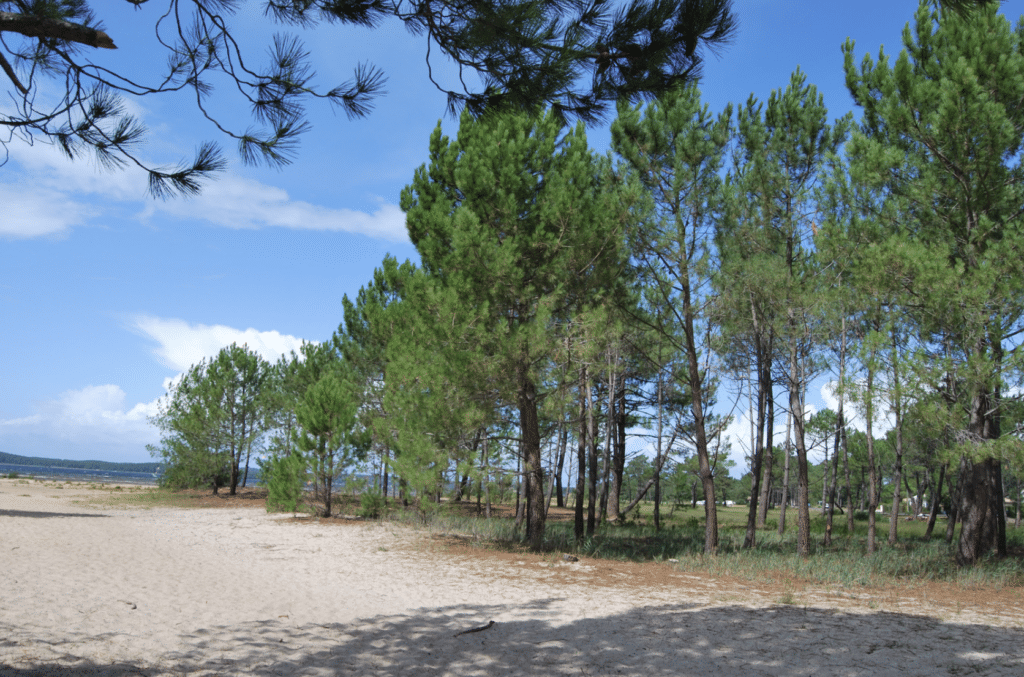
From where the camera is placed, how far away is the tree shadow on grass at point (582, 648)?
4.80 m

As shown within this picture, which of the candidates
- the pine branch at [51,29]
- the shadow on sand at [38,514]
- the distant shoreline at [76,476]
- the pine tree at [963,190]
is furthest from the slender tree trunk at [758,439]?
the distant shoreline at [76,476]

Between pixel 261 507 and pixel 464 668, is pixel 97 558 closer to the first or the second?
pixel 464 668

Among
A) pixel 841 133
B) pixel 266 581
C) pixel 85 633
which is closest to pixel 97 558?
pixel 266 581

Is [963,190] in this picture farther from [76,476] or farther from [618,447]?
[76,476]

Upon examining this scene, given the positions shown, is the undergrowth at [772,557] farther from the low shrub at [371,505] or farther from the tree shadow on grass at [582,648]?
the tree shadow on grass at [582,648]

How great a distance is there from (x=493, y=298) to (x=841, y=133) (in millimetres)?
8855

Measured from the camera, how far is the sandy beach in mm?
4938

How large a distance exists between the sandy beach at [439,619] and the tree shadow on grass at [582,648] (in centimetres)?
2

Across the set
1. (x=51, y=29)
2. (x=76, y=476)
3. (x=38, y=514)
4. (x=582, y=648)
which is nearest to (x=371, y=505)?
(x=38, y=514)

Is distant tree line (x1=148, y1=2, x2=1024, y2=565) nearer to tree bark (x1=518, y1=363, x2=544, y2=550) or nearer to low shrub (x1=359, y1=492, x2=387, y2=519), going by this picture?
tree bark (x1=518, y1=363, x2=544, y2=550)

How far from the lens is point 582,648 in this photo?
216 inches

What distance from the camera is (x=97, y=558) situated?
9000mm

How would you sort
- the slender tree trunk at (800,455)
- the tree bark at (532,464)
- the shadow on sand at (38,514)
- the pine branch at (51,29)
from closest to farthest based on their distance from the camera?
the pine branch at (51,29)
the tree bark at (532,464)
the slender tree trunk at (800,455)
the shadow on sand at (38,514)

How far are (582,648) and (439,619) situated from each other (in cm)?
179
